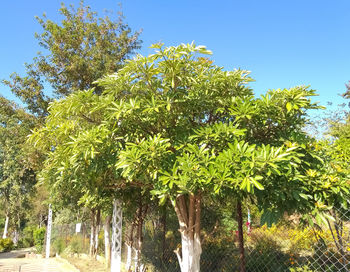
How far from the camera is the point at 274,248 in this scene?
17.6ft

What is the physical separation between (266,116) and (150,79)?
160 cm

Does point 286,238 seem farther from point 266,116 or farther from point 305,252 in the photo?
point 266,116

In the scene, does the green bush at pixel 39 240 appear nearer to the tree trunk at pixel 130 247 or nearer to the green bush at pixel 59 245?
Result: the green bush at pixel 59 245

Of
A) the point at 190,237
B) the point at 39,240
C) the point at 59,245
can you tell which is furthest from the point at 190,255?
the point at 39,240

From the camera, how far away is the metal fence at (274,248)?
421cm

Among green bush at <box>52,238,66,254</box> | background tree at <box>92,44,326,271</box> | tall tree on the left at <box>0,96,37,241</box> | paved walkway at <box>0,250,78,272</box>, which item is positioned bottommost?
paved walkway at <box>0,250,78,272</box>

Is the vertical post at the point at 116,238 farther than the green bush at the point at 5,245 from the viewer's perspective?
No

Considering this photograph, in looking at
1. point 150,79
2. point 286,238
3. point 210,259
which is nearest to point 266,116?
point 150,79

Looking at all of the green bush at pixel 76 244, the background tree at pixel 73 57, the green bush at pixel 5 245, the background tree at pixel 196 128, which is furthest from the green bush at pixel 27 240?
the background tree at pixel 196 128

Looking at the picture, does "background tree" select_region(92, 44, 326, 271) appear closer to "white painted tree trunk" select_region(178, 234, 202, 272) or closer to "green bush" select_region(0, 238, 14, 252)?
"white painted tree trunk" select_region(178, 234, 202, 272)

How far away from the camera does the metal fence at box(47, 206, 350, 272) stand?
4215 mm

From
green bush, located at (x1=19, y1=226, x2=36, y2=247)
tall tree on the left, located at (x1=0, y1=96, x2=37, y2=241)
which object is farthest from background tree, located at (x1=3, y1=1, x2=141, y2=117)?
green bush, located at (x1=19, y1=226, x2=36, y2=247)

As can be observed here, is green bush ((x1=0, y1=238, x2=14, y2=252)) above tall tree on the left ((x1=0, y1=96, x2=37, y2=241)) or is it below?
below

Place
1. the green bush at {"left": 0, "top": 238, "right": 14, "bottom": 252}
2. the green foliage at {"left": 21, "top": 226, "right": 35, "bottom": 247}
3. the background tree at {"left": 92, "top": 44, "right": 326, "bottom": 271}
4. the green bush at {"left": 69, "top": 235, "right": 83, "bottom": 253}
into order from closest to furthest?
1. the background tree at {"left": 92, "top": 44, "right": 326, "bottom": 271}
2. the green bush at {"left": 69, "top": 235, "right": 83, "bottom": 253}
3. the green bush at {"left": 0, "top": 238, "right": 14, "bottom": 252}
4. the green foliage at {"left": 21, "top": 226, "right": 35, "bottom": 247}
